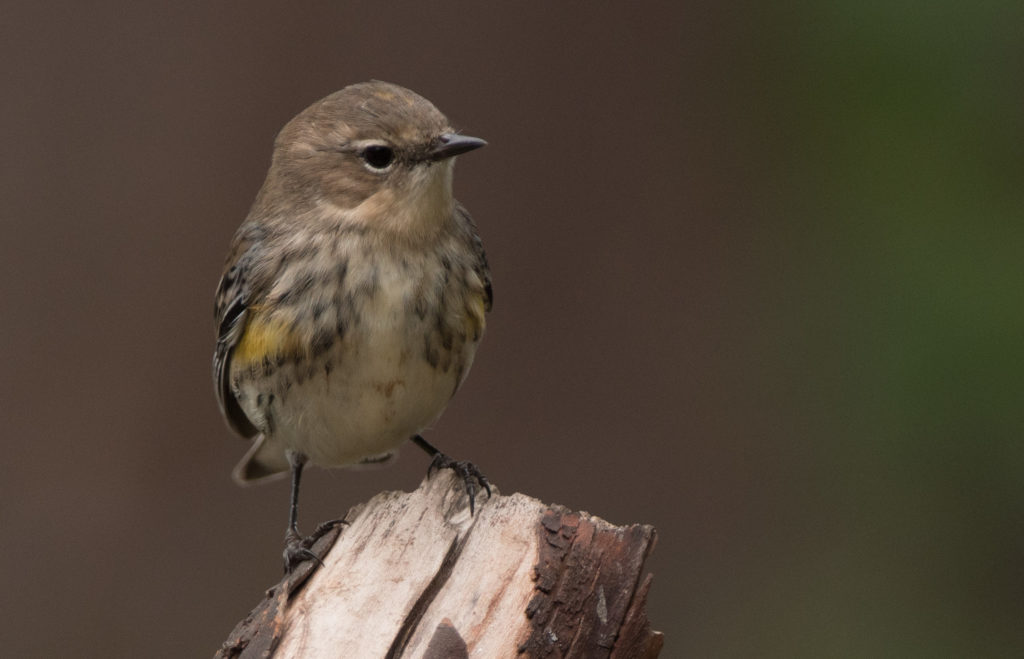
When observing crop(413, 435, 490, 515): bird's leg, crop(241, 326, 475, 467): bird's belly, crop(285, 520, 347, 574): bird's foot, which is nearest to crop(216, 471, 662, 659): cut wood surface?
crop(285, 520, 347, 574): bird's foot

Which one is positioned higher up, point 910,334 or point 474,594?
point 910,334

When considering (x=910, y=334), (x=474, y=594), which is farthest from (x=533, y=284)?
(x=474, y=594)

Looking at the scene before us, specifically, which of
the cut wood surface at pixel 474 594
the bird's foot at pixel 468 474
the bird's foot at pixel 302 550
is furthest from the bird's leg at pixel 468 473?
the bird's foot at pixel 302 550

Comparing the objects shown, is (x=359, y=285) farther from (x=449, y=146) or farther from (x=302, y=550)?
(x=302, y=550)

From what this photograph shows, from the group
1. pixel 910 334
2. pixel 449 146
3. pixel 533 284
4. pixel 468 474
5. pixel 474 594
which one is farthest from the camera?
pixel 533 284

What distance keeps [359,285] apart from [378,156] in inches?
16.6

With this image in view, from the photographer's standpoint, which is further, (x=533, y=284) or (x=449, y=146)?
→ (x=533, y=284)

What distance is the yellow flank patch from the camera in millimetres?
4445

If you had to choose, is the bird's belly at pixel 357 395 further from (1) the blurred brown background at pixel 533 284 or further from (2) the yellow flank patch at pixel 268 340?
(1) the blurred brown background at pixel 533 284

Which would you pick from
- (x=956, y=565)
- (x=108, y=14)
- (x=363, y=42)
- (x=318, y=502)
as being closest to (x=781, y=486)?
(x=956, y=565)

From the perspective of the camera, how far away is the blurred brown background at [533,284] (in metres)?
6.13

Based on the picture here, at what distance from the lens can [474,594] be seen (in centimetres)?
344

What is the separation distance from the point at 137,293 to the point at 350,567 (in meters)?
3.74

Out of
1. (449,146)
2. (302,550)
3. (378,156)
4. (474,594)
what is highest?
Answer: (449,146)
